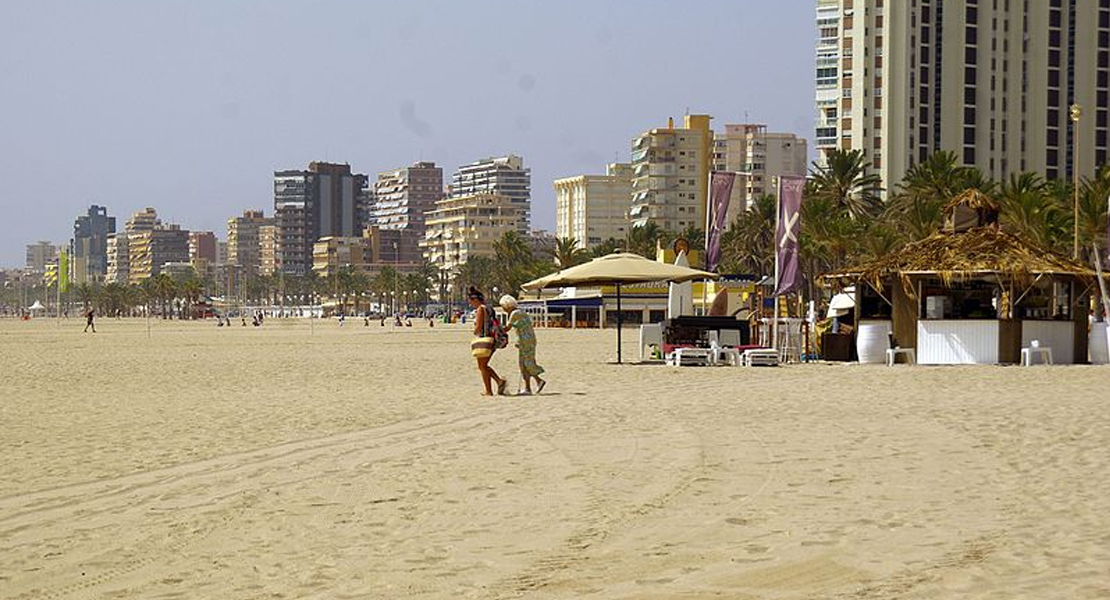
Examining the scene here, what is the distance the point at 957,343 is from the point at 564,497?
1773cm

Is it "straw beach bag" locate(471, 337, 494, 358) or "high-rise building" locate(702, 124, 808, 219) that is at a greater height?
"high-rise building" locate(702, 124, 808, 219)

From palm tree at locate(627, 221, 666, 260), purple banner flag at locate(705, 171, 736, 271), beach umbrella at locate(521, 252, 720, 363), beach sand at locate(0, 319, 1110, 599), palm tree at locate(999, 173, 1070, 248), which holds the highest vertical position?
palm tree at locate(627, 221, 666, 260)

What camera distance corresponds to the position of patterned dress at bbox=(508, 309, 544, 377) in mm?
17906

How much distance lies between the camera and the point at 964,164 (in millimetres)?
97688

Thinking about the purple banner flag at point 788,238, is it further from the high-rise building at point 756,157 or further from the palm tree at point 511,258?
the high-rise building at point 756,157

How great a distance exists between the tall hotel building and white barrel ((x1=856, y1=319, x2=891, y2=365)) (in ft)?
240

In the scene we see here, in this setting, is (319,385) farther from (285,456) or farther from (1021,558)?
(1021,558)

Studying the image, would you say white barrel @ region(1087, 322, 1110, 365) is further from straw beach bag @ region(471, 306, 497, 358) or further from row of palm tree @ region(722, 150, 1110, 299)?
row of palm tree @ region(722, 150, 1110, 299)

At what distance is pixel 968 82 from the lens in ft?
325

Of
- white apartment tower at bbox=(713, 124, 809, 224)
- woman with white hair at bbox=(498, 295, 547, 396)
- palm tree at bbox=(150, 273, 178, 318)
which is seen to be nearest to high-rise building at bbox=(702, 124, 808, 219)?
white apartment tower at bbox=(713, 124, 809, 224)

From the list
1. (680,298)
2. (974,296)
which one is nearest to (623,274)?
(680,298)

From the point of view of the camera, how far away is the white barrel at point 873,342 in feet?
84.8

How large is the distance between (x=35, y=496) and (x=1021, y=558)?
6.06 meters

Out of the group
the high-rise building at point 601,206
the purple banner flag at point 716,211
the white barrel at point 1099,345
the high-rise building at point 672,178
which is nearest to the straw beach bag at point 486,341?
the purple banner flag at point 716,211
